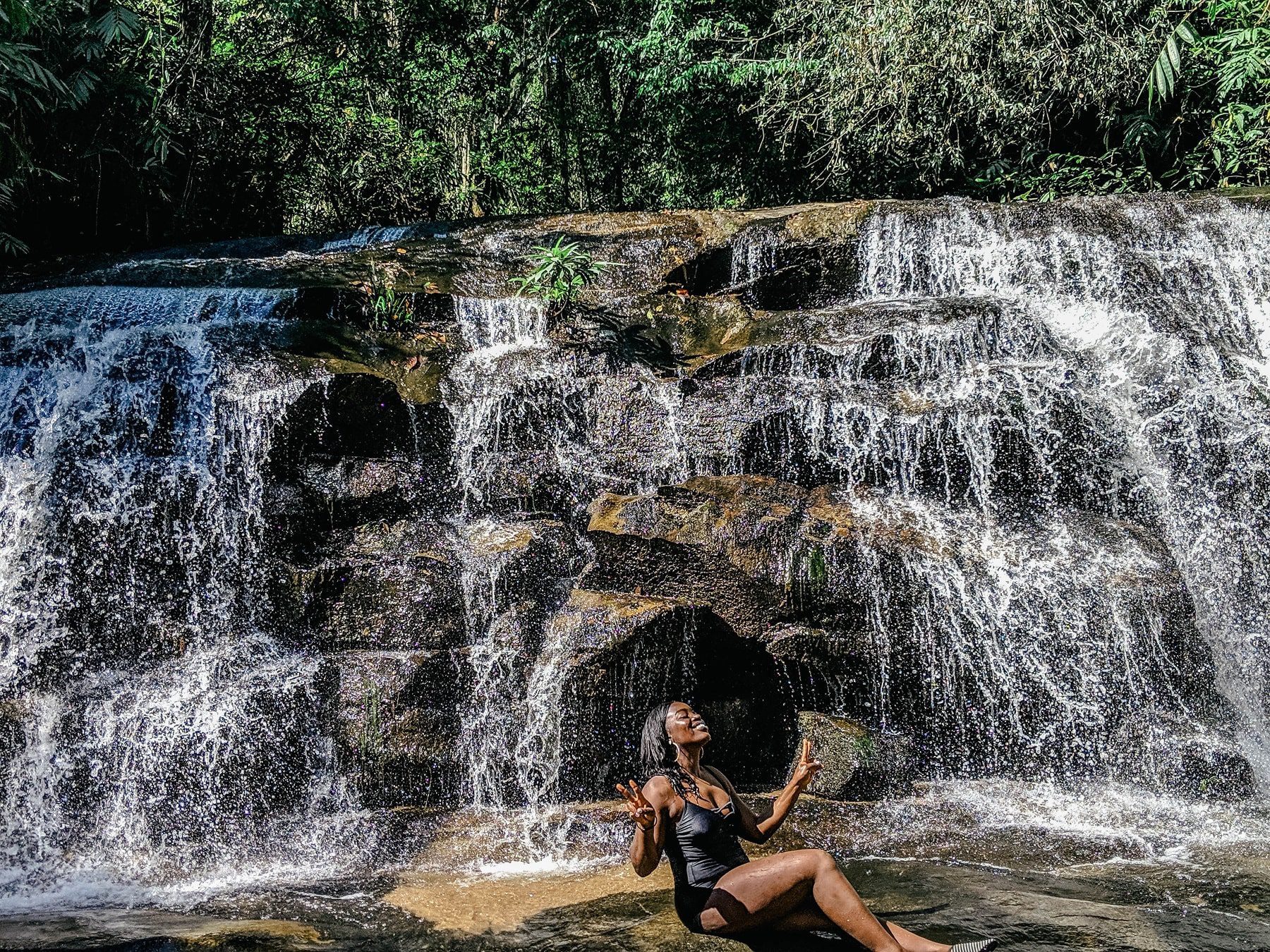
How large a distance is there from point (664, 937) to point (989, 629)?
141 inches

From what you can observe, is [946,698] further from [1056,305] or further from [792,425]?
[1056,305]

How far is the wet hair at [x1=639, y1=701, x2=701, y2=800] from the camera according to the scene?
400 centimetres

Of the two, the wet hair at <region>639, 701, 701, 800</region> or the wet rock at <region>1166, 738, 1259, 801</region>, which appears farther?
the wet rock at <region>1166, 738, 1259, 801</region>


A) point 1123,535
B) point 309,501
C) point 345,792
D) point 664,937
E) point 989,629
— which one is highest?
point 309,501

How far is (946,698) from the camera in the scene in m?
6.87

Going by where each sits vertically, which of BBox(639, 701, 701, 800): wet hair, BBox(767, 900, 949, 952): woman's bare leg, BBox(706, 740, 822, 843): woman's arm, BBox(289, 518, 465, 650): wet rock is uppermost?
BBox(289, 518, 465, 650): wet rock

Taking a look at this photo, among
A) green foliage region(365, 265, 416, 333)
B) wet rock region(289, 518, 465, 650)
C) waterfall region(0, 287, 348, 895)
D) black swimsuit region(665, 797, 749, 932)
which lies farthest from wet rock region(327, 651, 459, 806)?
green foliage region(365, 265, 416, 333)

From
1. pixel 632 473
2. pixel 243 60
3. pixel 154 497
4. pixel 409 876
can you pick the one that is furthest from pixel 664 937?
pixel 243 60

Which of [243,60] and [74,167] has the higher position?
[243,60]

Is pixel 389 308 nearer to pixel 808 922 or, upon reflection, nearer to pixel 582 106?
pixel 808 922

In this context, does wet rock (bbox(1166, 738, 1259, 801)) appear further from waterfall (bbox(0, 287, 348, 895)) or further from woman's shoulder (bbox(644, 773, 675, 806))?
waterfall (bbox(0, 287, 348, 895))

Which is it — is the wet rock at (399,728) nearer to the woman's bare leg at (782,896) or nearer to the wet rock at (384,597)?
the wet rock at (384,597)

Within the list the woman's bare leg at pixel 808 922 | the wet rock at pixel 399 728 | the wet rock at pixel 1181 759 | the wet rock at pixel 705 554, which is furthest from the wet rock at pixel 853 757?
the woman's bare leg at pixel 808 922

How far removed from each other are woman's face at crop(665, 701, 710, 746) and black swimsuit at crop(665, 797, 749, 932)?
0.22 meters
